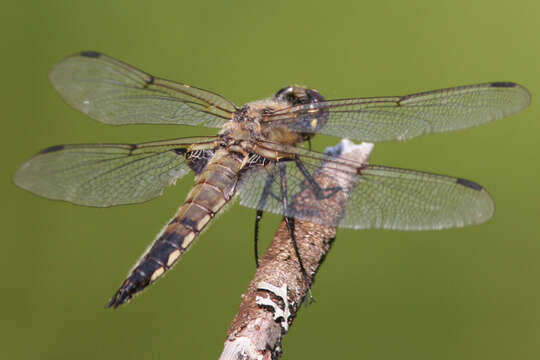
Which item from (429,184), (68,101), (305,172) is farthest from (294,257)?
(68,101)

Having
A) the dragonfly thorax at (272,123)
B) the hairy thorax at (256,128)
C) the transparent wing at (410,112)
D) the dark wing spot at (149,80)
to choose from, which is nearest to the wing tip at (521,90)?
the transparent wing at (410,112)

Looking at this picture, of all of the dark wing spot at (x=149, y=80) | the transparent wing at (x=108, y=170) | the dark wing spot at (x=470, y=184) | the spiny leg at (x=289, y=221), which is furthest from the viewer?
the dark wing spot at (x=149, y=80)

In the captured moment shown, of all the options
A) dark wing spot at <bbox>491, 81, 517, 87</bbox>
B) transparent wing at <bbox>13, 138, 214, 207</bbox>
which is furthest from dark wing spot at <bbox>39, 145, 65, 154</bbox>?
dark wing spot at <bbox>491, 81, 517, 87</bbox>

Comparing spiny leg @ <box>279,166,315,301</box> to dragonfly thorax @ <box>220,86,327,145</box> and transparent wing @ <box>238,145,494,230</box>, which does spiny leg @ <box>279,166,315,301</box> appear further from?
dragonfly thorax @ <box>220,86,327,145</box>

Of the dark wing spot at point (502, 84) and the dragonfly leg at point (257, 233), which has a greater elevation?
the dark wing spot at point (502, 84)

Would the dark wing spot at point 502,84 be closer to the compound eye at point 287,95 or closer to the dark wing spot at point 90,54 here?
the compound eye at point 287,95

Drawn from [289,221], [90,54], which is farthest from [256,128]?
[90,54]

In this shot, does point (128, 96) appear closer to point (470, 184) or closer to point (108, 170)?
point (108, 170)

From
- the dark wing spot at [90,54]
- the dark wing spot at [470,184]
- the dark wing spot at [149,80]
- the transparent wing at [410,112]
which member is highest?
the transparent wing at [410,112]
